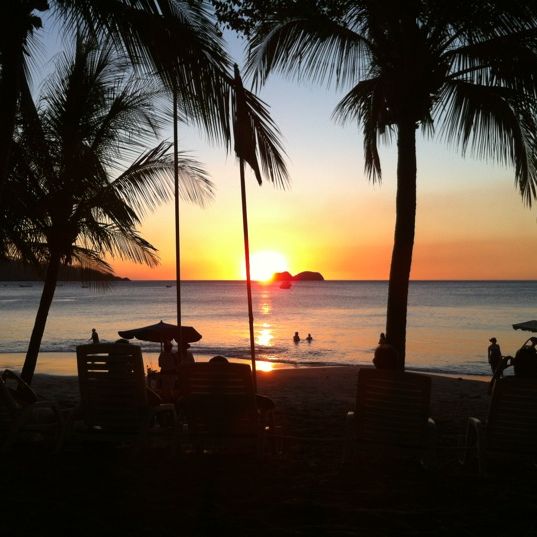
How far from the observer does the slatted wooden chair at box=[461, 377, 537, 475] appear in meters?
5.26

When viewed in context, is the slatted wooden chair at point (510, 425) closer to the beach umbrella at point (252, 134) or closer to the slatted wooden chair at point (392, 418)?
the slatted wooden chair at point (392, 418)

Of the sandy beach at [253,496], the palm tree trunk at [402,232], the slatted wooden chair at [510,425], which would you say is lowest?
the sandy beach at [253,496]

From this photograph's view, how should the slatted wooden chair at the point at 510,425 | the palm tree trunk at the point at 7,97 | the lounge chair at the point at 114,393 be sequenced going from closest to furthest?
the palm tree trunk at the point at 7,97 < the slatted wooden chair at the point at 510,425 < the lounge chair at the point at 114,393

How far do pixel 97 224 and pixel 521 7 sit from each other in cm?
728

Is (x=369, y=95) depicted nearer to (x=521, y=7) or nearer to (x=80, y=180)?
(x=521, y=7)

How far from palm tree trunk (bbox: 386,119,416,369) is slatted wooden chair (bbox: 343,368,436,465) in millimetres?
3618

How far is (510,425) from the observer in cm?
531

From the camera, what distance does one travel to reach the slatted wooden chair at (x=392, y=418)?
5301 mm

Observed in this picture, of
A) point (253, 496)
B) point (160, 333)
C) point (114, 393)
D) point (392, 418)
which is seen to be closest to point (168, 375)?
point (160, 333)

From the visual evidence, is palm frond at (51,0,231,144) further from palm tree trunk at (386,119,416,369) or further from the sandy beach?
palm tree trunk at (386,119,416,369)

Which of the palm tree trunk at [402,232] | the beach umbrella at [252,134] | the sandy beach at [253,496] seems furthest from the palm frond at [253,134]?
the palm tree trunk at [402,232]

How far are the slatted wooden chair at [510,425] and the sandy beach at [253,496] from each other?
0.62 ft

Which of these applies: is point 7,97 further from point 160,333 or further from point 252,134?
point 160,333

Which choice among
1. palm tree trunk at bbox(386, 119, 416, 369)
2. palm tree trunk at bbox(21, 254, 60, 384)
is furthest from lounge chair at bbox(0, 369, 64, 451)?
palm tree trunk at bbox(21, 254, 60, 384)
